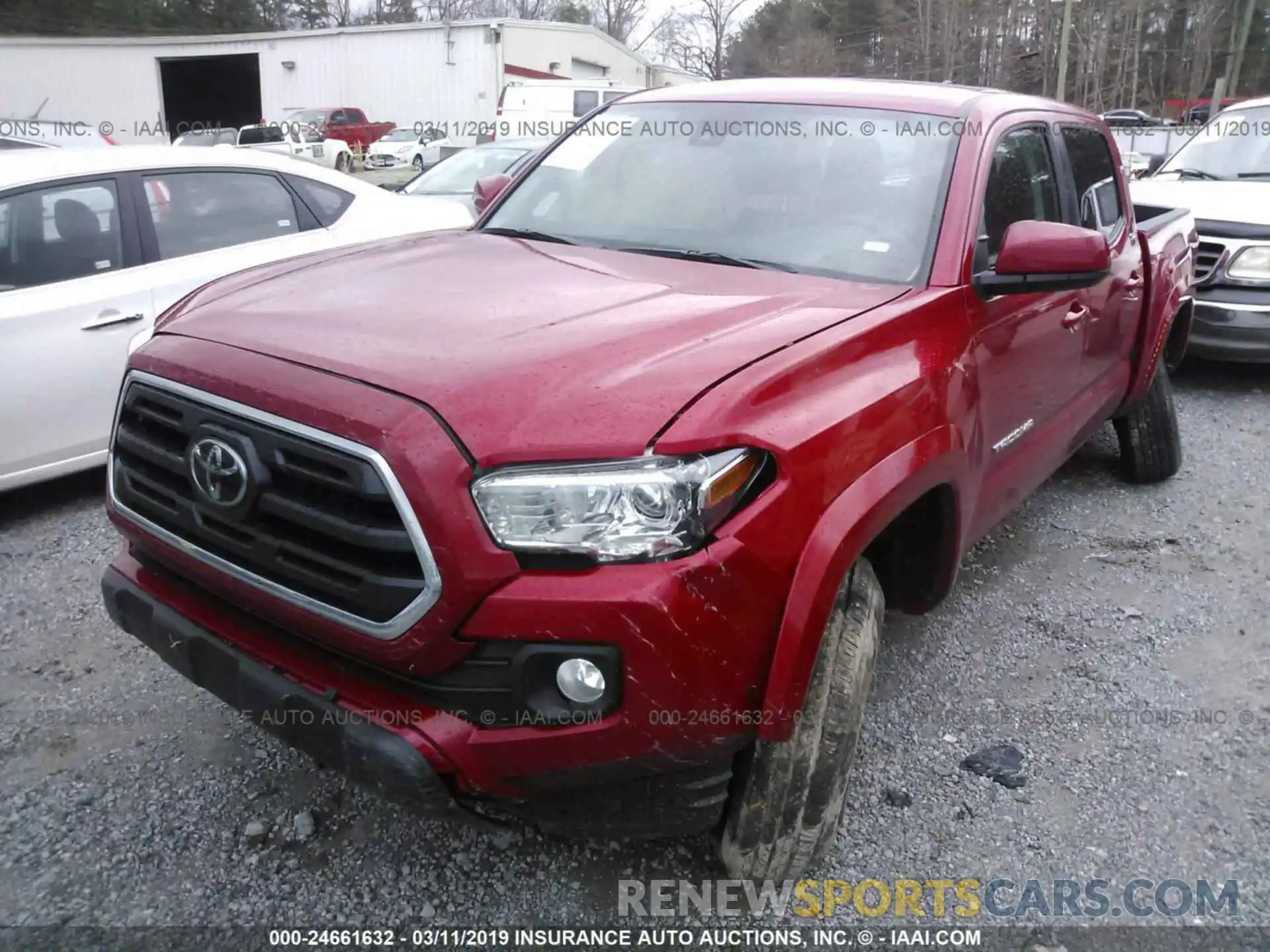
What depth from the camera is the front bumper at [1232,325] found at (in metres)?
6.23

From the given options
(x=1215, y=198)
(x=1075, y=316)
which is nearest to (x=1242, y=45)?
(x=1215, y=198)

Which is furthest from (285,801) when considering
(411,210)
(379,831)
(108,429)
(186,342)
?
(411,210)

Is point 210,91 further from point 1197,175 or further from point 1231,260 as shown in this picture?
point 1231,260

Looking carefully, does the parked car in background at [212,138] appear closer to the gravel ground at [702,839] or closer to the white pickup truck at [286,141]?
the white pickup truck at [286,141]

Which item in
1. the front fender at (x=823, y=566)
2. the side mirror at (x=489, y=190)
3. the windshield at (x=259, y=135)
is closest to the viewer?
the front fender at (x=823, y=566)

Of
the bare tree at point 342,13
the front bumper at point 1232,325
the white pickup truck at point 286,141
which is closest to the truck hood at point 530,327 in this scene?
the front bumper at point 1232,325

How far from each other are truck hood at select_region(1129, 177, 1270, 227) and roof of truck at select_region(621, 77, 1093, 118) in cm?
335

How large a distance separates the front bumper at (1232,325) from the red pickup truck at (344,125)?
89.7 feet

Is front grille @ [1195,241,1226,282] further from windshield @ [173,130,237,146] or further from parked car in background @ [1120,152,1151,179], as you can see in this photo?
windshield @ [173,130,237,146]

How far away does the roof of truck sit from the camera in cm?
311

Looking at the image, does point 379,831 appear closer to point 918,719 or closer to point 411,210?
point 918,719

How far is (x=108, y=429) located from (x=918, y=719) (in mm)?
3550

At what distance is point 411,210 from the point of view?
5.71 meters

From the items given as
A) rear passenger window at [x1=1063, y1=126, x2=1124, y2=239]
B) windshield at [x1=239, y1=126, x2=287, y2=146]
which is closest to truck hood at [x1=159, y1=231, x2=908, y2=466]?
rear passenger window at [x1=1063, y1=126, x2=1124, y2=239]
